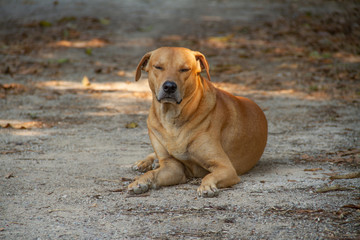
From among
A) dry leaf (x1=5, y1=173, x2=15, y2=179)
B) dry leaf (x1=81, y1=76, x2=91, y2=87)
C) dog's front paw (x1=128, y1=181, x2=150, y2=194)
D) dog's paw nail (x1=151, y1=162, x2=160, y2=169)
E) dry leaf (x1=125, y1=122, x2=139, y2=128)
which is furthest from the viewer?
dry leaf (x1=81, y1=76, x2=91, y2=87)

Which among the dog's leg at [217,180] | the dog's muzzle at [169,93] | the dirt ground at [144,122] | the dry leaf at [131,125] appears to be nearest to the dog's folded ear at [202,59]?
the dog's muzzle at [169,93]

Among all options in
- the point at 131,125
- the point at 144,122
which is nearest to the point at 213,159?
the point at 131,125

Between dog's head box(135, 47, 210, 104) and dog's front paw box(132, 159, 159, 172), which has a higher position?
dog's head box(135, 47, 210, 104)

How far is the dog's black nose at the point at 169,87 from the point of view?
4887mm

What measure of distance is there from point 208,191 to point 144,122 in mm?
3417

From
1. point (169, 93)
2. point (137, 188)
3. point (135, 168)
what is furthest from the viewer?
point (135, 168)

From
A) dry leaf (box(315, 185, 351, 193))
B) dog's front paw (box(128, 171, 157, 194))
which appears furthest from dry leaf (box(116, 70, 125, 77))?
dry leaf (box(315, 185, 351, 193))

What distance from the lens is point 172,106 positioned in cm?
517

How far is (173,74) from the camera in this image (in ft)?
16.3

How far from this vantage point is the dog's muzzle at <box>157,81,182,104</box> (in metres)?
4.89

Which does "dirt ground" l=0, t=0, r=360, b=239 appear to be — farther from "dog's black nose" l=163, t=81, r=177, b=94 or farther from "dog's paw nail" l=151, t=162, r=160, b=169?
"dog's black nose" l=163, t=81, r=177, b=94

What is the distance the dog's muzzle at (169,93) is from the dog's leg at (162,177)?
2.11 ft

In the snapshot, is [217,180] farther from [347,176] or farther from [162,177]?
[347,176]

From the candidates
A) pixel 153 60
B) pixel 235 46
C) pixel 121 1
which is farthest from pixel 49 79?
pixel 121 1
